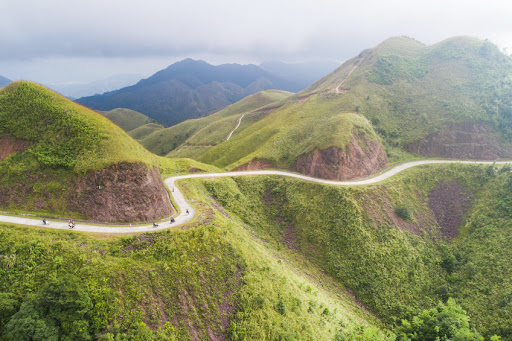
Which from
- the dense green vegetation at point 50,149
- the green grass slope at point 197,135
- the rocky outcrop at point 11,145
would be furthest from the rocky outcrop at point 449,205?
the green grass slope at point 197,135

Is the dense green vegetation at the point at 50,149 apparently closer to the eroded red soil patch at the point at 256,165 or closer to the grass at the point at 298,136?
the eroded red soil patch at the point at 256,165

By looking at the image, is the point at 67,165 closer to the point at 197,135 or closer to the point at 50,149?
the point at 50,149

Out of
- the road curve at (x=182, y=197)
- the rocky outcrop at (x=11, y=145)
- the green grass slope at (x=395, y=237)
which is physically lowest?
the green grass slope at (x=395, y=237)

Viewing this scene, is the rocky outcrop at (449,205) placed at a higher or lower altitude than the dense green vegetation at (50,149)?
lower

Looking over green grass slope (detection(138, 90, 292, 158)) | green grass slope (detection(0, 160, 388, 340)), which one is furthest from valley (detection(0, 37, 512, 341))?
green grass slope (detection(138, 90, 292, 158))

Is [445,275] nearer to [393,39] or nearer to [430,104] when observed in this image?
[430,104]

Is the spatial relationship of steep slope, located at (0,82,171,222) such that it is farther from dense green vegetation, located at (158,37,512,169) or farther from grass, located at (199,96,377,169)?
dense green vegetation, located at (158,37,512,169)

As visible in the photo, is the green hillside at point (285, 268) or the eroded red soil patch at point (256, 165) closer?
the green hillside at point (285, 268)

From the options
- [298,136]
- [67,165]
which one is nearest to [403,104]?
[298,136]
